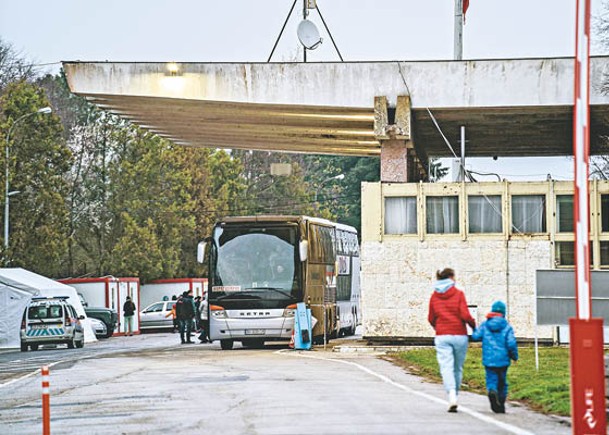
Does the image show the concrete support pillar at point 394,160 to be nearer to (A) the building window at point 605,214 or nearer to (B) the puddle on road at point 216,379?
(A) the building window at point 605,214

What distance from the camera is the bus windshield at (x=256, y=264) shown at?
34844 millimetres

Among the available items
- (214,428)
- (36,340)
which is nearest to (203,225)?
(36,340)

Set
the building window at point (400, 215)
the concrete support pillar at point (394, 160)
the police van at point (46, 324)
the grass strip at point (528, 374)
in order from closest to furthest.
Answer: the grass strip at point (528, 374), the building window at point (400, 215), the concrete support pillar at point (394, 160), the police van at point (46, 324)

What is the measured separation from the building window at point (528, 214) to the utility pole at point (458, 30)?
5.44m

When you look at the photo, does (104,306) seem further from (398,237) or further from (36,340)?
(398,237)

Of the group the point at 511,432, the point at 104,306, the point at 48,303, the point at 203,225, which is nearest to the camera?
the point at 511,432

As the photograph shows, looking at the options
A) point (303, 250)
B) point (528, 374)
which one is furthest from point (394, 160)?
point (528, 374)

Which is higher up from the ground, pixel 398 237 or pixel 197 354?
pixel 398 237

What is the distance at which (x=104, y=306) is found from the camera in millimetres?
63312

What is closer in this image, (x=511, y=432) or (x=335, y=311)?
(x=511, y=432)

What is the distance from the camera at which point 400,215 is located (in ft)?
107

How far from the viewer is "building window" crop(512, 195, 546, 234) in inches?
1268

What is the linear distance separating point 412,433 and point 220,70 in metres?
21.2

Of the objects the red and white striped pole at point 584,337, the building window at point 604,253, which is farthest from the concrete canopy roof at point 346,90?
the red and white striped pole at point 584,337
